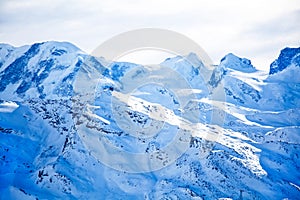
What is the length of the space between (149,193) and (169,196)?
1016cm

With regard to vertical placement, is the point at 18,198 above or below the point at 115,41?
below

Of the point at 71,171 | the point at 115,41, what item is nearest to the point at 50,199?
the point at 71,171

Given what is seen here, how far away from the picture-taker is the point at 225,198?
19638cm

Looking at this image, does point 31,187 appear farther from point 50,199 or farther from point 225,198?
point 225,198

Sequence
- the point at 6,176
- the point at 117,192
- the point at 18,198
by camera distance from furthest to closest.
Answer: the point at 117,192 → the point at 6,176 → the point at 18,198

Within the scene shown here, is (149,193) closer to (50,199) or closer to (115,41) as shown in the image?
(50,199)

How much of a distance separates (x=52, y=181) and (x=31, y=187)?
8.60 meters

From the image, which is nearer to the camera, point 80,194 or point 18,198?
point 18,198

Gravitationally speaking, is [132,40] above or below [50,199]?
above

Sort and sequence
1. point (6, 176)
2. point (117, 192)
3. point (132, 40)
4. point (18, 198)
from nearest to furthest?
point (132, 40)
point (18, 198)
point (6, 176)
point (117, 192)

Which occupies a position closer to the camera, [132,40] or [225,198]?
[132,40]

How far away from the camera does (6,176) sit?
18625 centimetres

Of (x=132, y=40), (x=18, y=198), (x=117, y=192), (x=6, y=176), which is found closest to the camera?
(x=132, y=40)

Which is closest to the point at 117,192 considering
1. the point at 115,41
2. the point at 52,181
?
the point at 52,181
